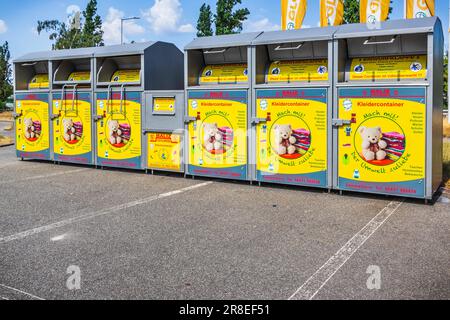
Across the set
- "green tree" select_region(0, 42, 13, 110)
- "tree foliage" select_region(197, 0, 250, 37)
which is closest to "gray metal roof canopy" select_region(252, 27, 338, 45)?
"tree foliage" select_region(197, 0, 250, 37)

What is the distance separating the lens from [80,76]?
9.82 m

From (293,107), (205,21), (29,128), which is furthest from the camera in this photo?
(205,21)

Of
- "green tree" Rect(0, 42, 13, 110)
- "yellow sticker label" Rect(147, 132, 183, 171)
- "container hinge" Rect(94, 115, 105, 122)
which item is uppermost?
"green tree" Rect(0, 42, 13, 110)

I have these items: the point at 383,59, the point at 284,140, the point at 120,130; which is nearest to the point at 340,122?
the point at 284,140

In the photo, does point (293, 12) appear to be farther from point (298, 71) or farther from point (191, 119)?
point (191, 119)

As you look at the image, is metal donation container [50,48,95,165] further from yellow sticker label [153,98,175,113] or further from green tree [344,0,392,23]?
green tree [344,0,392,23]

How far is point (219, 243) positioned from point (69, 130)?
20.1ft

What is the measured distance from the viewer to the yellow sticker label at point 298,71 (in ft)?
23.6

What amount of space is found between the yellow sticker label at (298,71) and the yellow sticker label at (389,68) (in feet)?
1.55

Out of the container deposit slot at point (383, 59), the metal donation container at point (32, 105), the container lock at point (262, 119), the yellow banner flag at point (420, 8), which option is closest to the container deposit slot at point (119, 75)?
the metal donation container at point (32, 105)

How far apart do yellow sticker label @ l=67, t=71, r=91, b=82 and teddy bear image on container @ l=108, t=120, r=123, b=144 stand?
1.32m

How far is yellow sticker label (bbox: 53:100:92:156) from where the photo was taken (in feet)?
30.7
